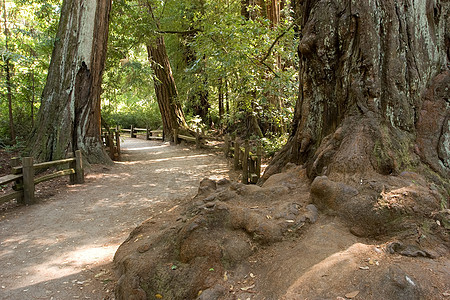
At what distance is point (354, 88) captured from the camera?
13.1 ft

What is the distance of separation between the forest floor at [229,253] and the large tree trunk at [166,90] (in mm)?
13119

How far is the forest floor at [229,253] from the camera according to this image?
2.40 m

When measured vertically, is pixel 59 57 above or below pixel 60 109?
above

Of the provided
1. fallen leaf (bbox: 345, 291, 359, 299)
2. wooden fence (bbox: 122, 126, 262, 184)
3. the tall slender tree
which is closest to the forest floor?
fallen leaf (bbox: 345, 291, 359, 299)

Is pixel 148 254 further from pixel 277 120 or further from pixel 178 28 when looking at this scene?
pixel 178 28

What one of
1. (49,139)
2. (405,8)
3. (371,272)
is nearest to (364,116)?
(405,8)

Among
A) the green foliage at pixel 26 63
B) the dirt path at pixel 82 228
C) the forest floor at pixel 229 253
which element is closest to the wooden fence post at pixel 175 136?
the green foliage at pixel 26 63

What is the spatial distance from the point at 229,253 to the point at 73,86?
959cm

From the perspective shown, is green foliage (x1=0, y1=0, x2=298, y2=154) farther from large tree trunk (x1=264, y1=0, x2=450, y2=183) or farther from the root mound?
the root mound

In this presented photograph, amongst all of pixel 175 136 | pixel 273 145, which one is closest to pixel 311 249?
pixel 273 145

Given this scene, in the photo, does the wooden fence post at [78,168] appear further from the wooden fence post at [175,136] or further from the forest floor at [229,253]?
the wooden fence post at [175,136]

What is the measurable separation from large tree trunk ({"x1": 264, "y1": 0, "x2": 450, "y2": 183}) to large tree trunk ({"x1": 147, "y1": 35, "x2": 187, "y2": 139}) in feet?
53.5

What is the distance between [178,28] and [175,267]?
18.6 meters

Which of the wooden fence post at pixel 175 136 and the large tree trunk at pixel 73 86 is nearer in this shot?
the large tree trunk at pixel 73 86
